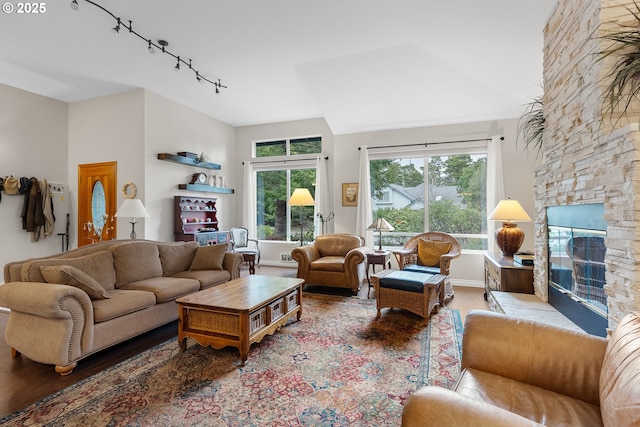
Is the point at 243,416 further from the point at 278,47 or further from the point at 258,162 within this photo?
the point at 258,162

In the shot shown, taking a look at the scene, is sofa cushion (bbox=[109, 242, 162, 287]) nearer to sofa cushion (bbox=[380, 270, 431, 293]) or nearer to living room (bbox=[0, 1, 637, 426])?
living room (bbox=[0, 1, 637, 426])

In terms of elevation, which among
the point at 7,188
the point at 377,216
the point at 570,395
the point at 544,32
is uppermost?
the point at 544,32

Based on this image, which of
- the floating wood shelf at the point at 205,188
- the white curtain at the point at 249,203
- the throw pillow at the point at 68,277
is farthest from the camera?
the white curtain at the point at 249,203

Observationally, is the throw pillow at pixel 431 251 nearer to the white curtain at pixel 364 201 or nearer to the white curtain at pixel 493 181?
the white curtain at pixel 493 181

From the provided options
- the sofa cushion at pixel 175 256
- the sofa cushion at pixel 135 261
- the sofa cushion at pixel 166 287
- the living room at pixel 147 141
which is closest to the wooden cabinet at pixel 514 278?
the living room at pixel 147 141

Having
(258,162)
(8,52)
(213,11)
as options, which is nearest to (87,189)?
(8,52)

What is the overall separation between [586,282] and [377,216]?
3.43m

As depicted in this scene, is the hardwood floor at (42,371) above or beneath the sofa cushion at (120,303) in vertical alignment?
beneath

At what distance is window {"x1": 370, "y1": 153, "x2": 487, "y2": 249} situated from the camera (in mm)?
4926

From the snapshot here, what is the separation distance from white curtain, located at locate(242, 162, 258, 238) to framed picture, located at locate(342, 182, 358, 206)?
83.5 inches

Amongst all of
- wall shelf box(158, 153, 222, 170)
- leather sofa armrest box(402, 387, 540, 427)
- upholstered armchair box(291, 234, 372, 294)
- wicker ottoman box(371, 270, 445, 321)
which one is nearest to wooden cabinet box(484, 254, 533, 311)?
wicker ottoman box(371, 270, 445, 321)

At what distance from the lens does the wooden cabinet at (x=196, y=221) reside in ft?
17.0

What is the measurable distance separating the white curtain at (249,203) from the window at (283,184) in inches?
5.2

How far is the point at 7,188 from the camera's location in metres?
4.48
